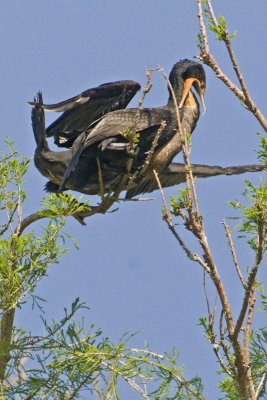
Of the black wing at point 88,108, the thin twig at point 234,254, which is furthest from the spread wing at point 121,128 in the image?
the thin twig at point 234,254

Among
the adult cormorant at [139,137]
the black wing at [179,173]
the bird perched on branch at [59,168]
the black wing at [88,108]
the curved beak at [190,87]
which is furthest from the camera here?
the black wing at [179,173]

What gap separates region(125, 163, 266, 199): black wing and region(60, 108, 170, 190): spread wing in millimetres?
655

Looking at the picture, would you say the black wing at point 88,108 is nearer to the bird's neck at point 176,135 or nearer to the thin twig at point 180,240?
the bird's neck at point 176,135

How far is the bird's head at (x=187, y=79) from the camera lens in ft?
24.2

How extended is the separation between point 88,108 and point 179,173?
99 centimetres

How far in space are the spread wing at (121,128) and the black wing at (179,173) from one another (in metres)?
0.66

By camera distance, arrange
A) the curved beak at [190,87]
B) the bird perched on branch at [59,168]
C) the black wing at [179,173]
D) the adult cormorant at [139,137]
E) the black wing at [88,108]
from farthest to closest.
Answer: the black wing at [179,173] → the curved beak at [190,87] → the black wing at [88,108] → the bird perched on branch at [59,168] → the adult cormorant at [139,137]

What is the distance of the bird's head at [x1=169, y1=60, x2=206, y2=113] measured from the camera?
24.2 ft

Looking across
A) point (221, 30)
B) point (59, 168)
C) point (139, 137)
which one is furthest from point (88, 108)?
point (221, 30)

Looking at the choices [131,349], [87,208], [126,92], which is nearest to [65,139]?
[126,92]

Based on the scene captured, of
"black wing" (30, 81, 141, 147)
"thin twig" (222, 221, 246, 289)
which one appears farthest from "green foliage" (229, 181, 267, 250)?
"black wing" (30, 81, 141, 147)

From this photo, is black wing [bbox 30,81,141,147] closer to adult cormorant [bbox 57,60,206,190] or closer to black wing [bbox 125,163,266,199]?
adult cormorant [bbox 57,60,206,190]

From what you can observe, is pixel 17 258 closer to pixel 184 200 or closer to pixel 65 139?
pixel 184 200

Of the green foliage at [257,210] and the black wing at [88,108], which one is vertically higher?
the black wing at [88,108]
